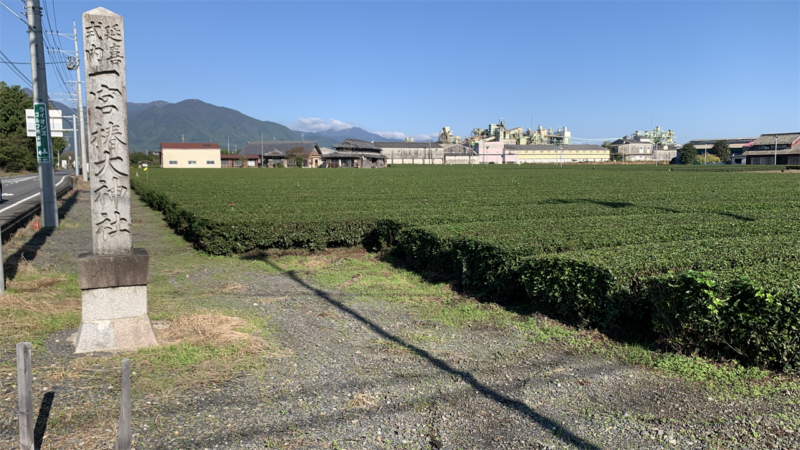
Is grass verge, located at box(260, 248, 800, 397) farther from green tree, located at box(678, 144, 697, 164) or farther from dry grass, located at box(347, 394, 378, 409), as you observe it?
green tree, located at box(678, 144, 697, 164)

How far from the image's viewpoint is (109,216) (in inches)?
245

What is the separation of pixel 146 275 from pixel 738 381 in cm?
670

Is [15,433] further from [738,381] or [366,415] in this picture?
[738,381]

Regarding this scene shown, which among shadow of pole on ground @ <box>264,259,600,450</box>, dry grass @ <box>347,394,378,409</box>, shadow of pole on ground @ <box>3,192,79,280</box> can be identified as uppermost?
shadow of pole on ground @ <box>3,192,79,280</box>

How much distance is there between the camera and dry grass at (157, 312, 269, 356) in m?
6.38

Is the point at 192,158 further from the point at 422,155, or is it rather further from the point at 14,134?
the point at 422,155

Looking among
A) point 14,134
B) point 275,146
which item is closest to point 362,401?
point 14,134

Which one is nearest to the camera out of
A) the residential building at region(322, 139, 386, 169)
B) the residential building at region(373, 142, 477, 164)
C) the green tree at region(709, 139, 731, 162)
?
the residential building at region(322, 139, 386, 169)

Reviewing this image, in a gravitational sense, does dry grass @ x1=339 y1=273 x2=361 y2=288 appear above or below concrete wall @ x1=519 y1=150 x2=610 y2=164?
below

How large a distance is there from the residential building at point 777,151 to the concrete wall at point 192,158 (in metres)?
102

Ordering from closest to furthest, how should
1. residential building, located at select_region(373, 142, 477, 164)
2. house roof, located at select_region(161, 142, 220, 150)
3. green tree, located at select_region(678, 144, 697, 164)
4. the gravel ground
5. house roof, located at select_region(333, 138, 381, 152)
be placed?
the gravel ground
house roof, located at select_region(161, 142, 220, 150)
green tree, located at select_region(678, 144, 697, 164)
house roof, located at select_region(333, 138, 381, 152)
residential building, located at select_region(373, 142, 477, 164)

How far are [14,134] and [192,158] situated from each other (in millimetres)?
36495

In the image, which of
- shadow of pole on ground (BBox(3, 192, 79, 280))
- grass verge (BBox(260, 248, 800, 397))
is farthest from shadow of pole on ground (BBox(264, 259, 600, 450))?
shadow of pole on ground (BBox(3, 192, 79, 280))

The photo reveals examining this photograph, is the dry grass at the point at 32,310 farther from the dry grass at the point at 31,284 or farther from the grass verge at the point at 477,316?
the grass verge at the point at 477,316
